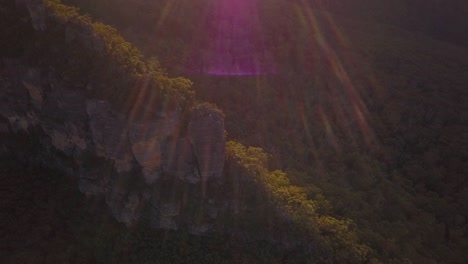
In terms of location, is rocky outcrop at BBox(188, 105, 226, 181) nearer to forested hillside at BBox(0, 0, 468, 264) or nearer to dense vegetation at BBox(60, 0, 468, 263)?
forested hillside at BBox(0, 0, 468, 264)

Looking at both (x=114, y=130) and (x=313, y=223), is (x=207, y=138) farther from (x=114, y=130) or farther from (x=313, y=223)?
(x=313, y=223)

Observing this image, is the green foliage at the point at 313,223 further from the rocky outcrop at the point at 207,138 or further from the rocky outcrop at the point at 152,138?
the rocky outcrop at the point at 152,138

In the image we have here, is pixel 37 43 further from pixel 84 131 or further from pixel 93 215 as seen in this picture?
pixel 93 215

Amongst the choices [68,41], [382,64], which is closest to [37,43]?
[68,41]

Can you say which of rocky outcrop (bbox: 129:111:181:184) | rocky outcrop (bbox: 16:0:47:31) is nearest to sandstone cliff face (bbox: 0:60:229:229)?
rocky outcrop (bbox: 129:111:181:184)

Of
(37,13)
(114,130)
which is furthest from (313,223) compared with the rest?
(37,13)
